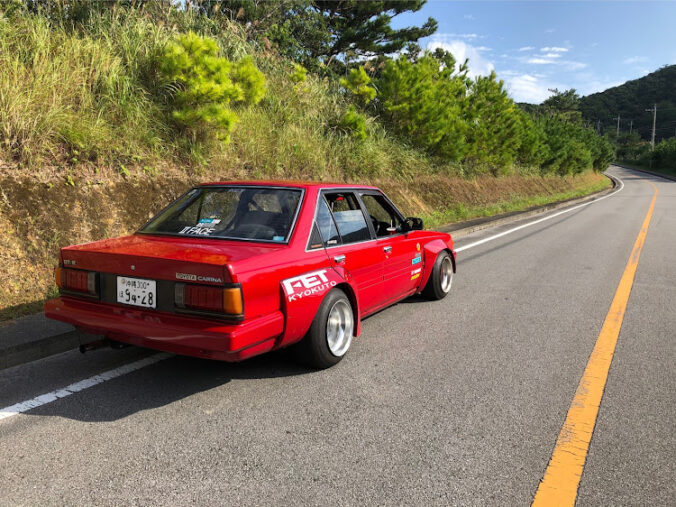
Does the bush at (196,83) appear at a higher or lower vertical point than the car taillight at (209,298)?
higher

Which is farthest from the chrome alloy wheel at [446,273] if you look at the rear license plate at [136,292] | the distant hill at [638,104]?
the distant hill at [638,104]

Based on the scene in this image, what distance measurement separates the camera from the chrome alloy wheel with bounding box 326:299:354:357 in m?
3.80

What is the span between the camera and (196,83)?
775 centimetres

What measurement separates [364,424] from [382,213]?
2.93 m

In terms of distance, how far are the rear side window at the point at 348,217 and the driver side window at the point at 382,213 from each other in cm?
45

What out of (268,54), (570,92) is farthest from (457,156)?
(570,92)

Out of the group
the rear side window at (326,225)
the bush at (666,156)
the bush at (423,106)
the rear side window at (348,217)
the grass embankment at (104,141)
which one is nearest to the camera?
the rear side window at (326,225)

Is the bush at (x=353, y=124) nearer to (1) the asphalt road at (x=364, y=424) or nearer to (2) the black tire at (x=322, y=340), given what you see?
(1) the asphalt road at (x=364, y=424)

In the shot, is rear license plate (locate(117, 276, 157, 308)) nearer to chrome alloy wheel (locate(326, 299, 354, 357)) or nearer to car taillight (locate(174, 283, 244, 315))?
car taillight (locate(174, 283, 244, 315))

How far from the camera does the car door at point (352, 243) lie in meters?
3.99

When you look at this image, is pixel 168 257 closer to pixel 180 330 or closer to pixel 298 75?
pixel 180 330

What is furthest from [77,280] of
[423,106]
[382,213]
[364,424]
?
[423,106]

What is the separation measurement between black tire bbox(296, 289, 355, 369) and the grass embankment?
275 centimetres

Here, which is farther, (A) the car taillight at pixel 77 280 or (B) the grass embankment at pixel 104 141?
(B) the grass embankment at pixel 104 141
